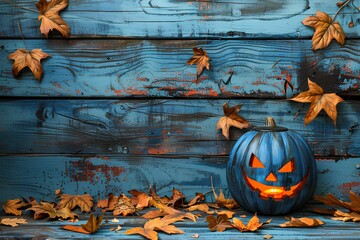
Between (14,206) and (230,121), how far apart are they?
94 centimetres

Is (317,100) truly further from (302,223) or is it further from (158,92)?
(158,92)

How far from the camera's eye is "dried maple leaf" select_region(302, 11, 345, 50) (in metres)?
2.04

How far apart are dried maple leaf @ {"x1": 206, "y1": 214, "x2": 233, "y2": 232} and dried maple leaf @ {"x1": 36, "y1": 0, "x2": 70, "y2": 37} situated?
96cm

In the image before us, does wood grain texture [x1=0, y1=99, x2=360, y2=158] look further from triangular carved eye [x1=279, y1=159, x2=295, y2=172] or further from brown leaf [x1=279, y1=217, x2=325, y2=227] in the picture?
brown leaf [x1=279, y1=217, x2=325, y2=227]

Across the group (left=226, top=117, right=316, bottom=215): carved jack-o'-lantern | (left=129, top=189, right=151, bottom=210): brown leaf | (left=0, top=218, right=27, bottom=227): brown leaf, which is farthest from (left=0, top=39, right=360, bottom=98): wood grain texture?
(left=0, top=218, right=27, bottom=227): brown leaf

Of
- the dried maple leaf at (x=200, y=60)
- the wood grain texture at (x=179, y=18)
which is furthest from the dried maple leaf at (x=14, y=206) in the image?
the dried maple leaf at (x=200, y=60)

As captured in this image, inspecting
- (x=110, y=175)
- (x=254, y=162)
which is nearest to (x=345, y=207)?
(x=254, y=162)

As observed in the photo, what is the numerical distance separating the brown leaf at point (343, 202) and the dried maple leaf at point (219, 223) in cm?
45

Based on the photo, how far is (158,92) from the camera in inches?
83.3

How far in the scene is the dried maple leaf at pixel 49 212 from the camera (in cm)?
189

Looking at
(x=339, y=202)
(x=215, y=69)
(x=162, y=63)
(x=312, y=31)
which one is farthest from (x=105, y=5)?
(x=339, y=202)

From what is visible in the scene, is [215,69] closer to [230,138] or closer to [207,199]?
[230,138]

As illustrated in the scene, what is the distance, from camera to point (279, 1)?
208cm

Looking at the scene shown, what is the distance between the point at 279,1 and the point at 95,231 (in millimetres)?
1169
